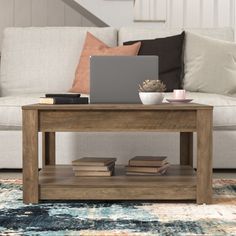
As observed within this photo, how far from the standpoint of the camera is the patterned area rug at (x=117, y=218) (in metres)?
1.75

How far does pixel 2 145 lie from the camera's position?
10.1 feet

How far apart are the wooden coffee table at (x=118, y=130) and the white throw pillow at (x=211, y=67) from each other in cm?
132

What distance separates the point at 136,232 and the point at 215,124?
140 cm

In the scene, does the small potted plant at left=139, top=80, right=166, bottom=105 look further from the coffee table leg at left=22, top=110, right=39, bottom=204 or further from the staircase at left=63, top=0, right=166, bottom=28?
the staircase at left=63, top=0, right=166, bottom=28

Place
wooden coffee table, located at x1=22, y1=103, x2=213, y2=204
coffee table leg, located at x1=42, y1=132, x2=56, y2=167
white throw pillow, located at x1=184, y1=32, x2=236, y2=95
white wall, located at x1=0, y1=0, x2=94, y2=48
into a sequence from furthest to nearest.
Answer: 1. white wall, located at x1=0, y1=0, x2=94, y2=48
2. white throw pillow, located at x1=184, y1=32, x2=236, y2=95
3. coffee table leg, located at x1=42, y1=132, x2=56, y2=167
4. wooden coffee table, located at x1=22, y1=103, x2=213, y2=204

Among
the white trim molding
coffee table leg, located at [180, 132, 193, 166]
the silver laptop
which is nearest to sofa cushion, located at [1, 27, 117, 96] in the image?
the white trim molding

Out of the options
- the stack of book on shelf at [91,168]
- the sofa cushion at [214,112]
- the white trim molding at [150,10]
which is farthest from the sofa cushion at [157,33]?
the stack of book on shelf at [91,168]

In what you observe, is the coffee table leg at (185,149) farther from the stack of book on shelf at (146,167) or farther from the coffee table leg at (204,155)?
the coffee table leg at (204,155)

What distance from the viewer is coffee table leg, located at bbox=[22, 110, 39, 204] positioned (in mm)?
2154

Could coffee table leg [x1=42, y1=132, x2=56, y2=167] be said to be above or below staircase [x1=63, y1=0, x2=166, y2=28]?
below

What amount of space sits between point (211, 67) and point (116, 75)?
1266 mm

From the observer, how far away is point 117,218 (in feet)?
6.34

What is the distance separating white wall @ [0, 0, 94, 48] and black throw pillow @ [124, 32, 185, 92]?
184cm

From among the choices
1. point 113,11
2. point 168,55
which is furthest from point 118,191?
point 113,11
